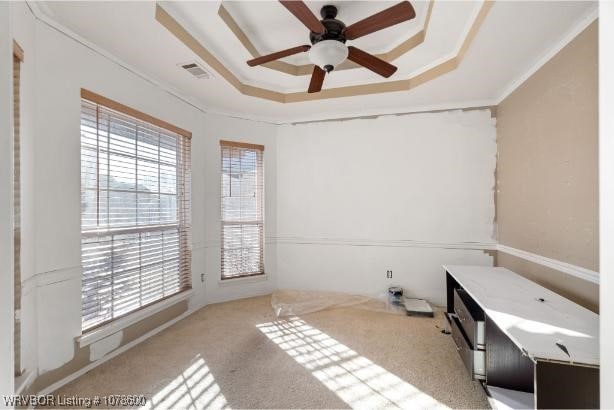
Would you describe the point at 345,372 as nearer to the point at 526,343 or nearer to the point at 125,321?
the point at 526,343

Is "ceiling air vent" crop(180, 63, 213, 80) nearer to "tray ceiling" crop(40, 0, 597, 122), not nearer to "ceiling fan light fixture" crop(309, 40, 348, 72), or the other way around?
"tray ceiling" crop(40, 0, 597, 122)

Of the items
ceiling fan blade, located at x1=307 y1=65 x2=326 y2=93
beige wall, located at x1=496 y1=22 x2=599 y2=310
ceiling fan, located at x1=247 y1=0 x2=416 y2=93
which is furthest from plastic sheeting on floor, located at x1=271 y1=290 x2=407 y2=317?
ceiling fan, located at x1=247 y1=0 x2=416 y2=93

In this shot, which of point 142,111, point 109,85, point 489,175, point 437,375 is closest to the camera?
point 437,375

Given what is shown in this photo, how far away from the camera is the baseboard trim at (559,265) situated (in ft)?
5.70

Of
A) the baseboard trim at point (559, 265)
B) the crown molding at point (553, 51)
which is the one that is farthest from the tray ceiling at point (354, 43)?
the baseboard trim at point (559, 265)

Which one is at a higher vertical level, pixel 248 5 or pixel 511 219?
pixel 248 5

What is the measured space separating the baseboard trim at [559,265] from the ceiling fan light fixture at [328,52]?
2.21 meters

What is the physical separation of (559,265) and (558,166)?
2.49 ft

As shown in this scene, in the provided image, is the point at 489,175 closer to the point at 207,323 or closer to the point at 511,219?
the point at 511,219

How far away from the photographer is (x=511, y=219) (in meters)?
2.80

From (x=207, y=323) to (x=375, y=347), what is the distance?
178 centimetres

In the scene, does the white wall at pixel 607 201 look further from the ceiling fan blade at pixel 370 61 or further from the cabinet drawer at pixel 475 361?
the ceiling fan blade at pixel 370 61

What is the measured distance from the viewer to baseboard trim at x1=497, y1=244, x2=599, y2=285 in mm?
1737

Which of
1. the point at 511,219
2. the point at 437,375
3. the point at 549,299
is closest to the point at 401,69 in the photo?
the point at 511,219
